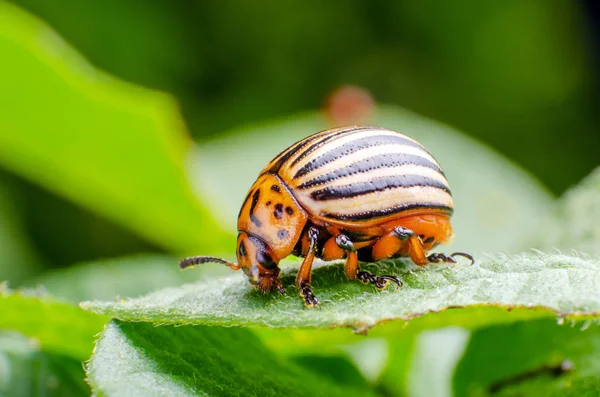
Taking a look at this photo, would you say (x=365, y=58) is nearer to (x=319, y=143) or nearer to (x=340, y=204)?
(x=319, y=143)

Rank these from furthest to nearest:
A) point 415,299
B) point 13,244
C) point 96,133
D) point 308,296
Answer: point 13,244 < point 96,133 < point 308,296 < point 415,299

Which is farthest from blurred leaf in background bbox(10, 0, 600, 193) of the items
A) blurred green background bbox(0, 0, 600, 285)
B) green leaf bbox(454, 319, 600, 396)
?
green leaf bbox(454, 319, 600, 396)

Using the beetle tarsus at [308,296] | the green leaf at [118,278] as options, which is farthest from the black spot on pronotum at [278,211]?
the green leaf at [118,278]

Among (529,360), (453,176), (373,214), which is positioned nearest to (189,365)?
(373,214)

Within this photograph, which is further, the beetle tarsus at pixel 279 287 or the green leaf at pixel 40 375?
the green leaf at pixel 40 375

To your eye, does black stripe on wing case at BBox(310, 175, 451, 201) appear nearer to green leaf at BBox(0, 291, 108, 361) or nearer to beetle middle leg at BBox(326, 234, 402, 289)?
beetle middle leg at BBox(326, 234, 402, 289)

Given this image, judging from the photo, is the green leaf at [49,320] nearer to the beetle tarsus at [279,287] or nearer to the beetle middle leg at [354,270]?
the beetle tarsus at [279,287]

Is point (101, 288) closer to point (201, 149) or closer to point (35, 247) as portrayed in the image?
point (35, 247)
